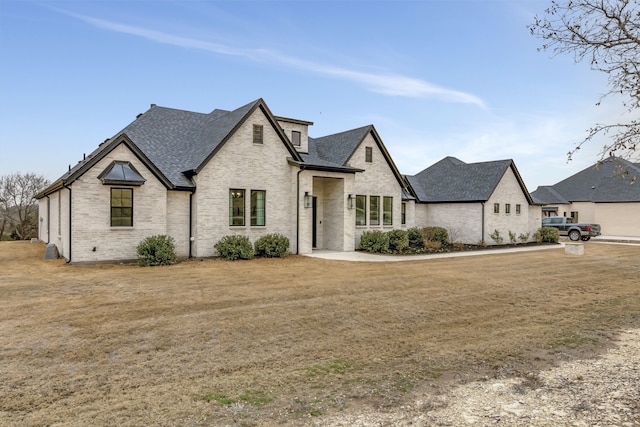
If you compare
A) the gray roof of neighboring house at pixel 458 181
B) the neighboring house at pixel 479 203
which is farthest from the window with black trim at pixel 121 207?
the gray roof of neighboring house at pixel 458 181

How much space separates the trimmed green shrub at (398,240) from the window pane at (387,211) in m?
1.99

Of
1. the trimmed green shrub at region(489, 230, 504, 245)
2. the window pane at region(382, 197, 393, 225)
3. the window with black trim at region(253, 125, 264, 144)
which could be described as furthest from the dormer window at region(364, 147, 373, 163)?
the trimmed green shrub at region(489, 230, 504, 245)

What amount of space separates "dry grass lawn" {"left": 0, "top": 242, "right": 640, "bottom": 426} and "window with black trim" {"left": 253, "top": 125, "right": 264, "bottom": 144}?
817 cm

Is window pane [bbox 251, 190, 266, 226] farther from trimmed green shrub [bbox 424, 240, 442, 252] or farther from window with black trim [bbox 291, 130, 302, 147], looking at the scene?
trimmed green shrub [bbox 424, 240, 442, 252]

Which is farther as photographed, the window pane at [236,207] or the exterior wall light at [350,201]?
the exterior wall light at [350,201]

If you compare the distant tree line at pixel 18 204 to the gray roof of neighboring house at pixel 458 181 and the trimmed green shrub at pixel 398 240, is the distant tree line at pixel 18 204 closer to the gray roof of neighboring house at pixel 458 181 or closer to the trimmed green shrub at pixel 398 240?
the trimmed green shrub at pixel 398 240

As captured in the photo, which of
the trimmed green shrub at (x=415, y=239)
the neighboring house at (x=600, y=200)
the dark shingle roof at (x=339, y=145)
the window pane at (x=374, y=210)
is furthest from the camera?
the neighboring house at (x=600, y=200)

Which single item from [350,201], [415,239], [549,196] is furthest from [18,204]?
[549,196]

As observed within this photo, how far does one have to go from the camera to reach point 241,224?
18.6 meters

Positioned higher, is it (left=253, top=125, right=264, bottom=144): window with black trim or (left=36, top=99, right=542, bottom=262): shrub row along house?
(left=253, top=125, right=264, bottom=144): window with black trim

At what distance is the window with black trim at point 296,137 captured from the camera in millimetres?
23078

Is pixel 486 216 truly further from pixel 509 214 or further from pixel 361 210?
pixel 361 210

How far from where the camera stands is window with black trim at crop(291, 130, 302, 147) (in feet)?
75.7

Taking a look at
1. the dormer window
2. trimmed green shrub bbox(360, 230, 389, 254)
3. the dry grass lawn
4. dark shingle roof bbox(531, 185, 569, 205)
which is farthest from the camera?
dark shingle roof bbox(531, 185, 569, 205)
